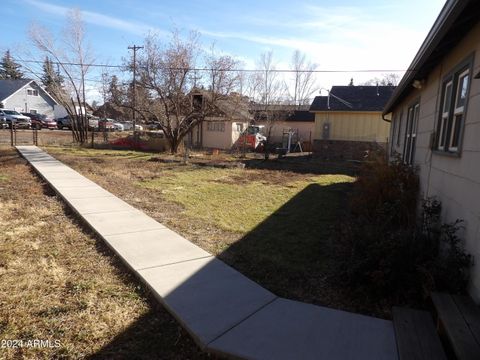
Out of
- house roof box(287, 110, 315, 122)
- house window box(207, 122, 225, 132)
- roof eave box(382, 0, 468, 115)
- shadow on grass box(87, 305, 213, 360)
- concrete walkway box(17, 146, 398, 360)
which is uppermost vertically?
house roof box(287, 110, 315, 122)

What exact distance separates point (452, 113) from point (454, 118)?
0.08 metres

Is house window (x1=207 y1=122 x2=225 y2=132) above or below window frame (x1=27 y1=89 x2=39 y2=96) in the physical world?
below

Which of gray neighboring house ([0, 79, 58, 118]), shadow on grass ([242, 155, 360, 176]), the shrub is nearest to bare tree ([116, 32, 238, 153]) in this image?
shadow on grass ([242, 155, 360, 176])

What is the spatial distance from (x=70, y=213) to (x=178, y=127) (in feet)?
46.5

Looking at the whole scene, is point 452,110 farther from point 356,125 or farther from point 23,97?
point 23,97

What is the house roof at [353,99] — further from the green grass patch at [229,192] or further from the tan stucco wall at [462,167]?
the tan stucco wall at [462,167]

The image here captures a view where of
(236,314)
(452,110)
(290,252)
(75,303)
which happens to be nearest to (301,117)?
(452,110)

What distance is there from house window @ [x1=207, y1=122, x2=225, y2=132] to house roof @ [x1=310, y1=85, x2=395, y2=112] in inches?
285

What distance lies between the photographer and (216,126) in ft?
90.5

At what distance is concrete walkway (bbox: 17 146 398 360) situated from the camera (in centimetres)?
261

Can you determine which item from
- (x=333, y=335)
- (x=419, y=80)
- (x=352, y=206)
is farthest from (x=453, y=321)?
(x=419, y=80)

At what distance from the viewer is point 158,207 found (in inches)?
281

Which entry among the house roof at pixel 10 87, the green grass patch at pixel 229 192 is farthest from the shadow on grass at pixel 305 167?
the house roof at pixel 10 87

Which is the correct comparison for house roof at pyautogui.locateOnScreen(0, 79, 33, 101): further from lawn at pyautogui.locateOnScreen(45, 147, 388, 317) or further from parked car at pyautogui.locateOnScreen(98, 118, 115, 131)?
lawn at pyautogui.locateOnScreen(45, 147, 388, 317)
